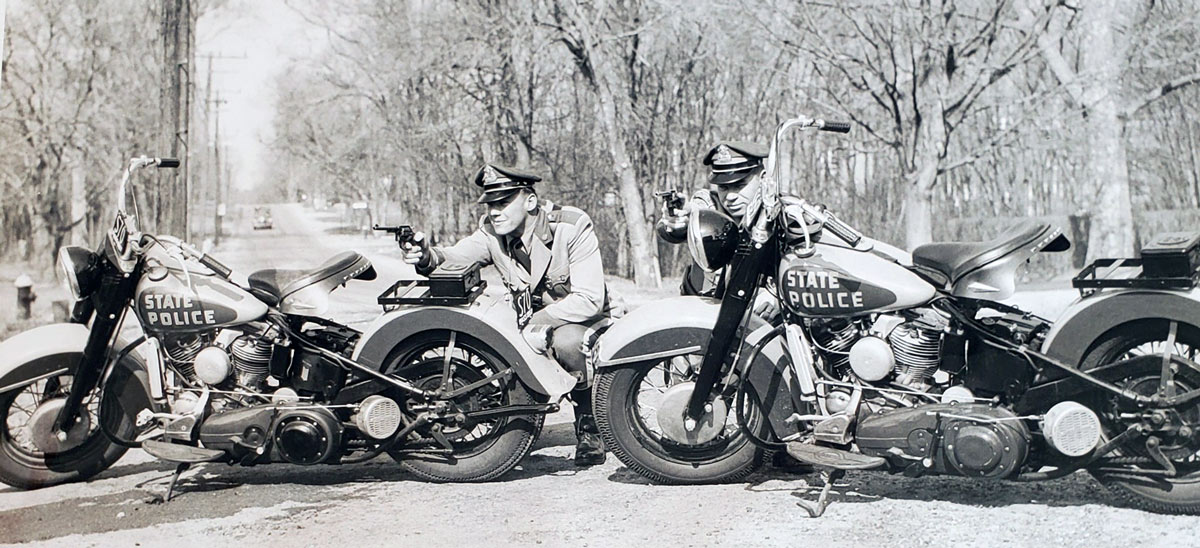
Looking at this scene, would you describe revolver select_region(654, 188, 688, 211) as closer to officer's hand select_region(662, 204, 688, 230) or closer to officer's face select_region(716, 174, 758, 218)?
officer's hand select_region(662, 204, 688, 230)

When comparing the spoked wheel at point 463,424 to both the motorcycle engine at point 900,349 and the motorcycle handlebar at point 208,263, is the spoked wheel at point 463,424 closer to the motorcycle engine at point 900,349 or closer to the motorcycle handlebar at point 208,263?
the motorcycle handlebar at point 208,263

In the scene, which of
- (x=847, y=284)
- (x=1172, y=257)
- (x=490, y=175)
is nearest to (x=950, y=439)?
(x=847, y=284)

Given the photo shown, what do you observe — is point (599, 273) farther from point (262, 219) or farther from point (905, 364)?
point (262, 219)

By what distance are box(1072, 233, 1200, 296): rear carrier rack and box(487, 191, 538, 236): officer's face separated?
5.88ft

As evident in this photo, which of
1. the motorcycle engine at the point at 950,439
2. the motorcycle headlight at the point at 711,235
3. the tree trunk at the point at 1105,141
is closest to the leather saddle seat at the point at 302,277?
the motorcycle headlight at the point at 711,235

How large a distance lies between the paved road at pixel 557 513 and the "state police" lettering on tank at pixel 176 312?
463 mm

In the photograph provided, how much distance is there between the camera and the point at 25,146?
3.78 meters

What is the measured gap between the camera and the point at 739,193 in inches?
134

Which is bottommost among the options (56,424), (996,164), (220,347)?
(56,424)

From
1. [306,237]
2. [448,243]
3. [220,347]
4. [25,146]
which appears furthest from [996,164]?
[25,146]

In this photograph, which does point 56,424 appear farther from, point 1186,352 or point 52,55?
point 1186,352

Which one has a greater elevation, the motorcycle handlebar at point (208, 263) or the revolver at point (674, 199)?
the revolver at point (674, 199)

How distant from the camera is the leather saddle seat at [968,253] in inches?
111

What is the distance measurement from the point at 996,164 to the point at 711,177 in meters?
1.27
